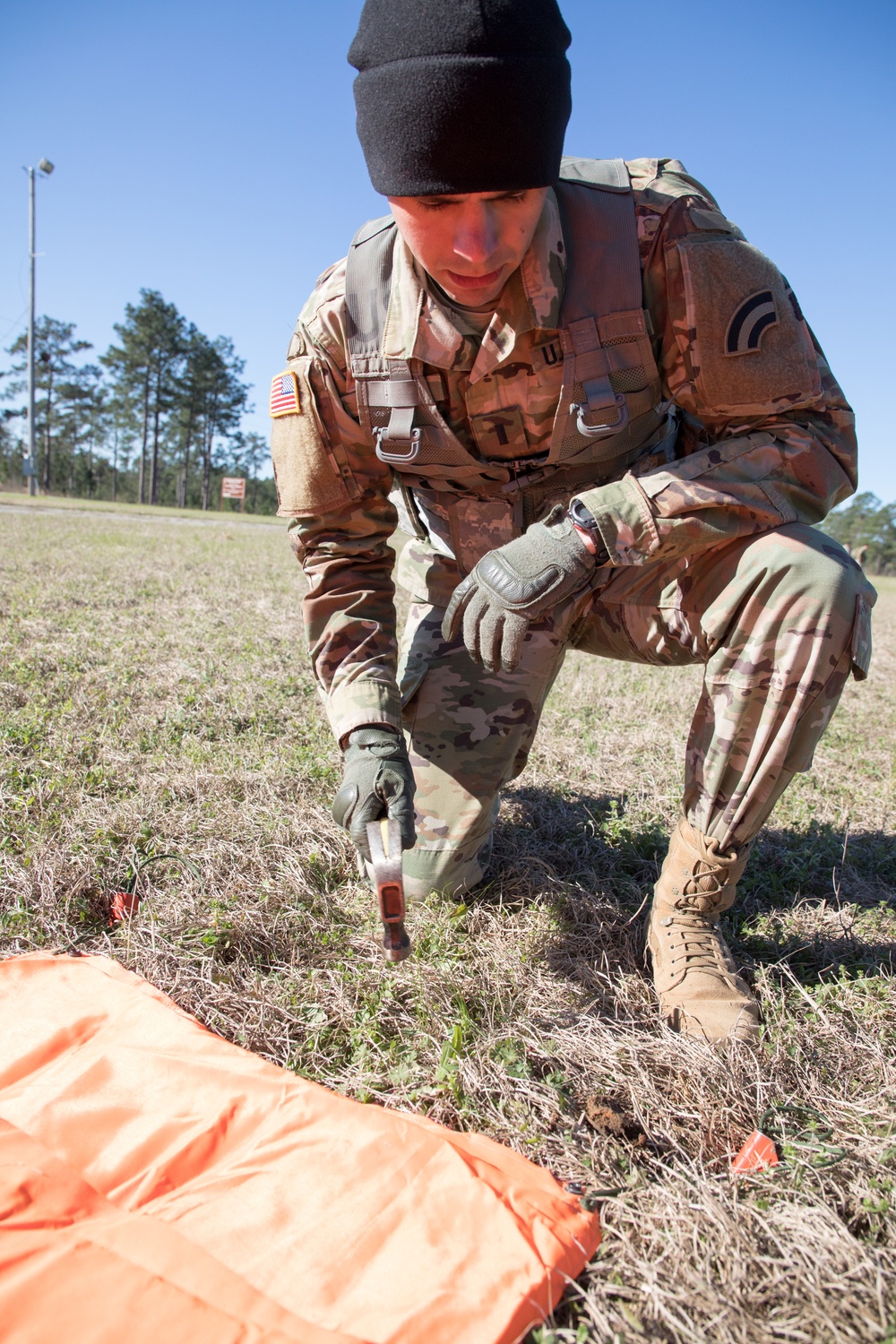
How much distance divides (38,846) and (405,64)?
6.10 feet

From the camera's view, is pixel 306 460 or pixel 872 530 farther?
pixel 872 530

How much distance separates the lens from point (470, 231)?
65.9 inches

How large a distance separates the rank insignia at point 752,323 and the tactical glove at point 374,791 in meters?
1.11

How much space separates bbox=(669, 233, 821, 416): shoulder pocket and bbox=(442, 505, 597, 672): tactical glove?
19.0 inches

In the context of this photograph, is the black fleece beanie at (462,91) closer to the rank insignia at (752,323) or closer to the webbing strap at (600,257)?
the webbing strap at (600,257)

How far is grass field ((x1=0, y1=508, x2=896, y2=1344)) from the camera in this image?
1164mm

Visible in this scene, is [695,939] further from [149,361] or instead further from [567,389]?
[149,361]

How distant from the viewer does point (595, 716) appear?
12.2 feet

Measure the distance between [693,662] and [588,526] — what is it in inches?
22.9

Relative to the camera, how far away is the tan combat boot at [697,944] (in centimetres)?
166

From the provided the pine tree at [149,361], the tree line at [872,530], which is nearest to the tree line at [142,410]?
the pine tree at [149,361]

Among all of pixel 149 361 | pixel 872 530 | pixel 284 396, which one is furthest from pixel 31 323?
pixel 872 530

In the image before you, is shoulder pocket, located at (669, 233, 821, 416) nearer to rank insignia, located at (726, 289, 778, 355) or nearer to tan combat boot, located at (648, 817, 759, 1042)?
rank insignia, located at (726, 289, 778, 355)

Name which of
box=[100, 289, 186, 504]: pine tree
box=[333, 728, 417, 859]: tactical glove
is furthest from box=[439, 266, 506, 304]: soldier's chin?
box=[100, 289, 186, 504]: pine tree
